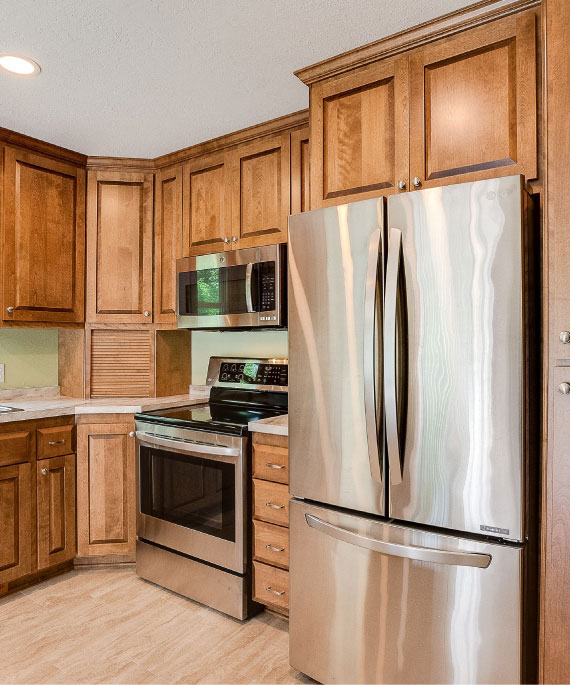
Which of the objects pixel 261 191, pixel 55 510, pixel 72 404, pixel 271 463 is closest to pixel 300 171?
pixel 261 191

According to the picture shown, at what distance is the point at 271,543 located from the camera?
216 centimetres

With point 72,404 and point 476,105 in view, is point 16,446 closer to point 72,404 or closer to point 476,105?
point 72,404

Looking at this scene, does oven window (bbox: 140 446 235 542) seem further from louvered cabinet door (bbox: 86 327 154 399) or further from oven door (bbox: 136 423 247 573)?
louvered cabinet door (bbox: 86 327 154 399)

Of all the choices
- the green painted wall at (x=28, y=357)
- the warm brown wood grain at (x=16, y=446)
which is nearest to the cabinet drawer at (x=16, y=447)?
the warm brown wood grain at (x=16, y=446)

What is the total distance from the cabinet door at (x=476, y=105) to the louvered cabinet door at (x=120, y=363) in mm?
1967

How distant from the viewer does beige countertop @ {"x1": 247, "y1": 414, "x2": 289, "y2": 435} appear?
2.09 meters

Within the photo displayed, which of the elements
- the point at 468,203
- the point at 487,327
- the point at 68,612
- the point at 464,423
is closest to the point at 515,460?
the point at 464,423

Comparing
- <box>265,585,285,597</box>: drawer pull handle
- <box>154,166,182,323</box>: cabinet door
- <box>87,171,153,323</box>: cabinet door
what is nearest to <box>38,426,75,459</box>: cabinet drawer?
<box>87,171,153,323</box>: cabinet door

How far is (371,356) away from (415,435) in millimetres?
275

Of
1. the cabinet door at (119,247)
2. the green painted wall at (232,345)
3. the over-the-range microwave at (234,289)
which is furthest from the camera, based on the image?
the cabinet door at (119,247)

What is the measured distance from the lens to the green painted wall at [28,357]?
9.77 feet

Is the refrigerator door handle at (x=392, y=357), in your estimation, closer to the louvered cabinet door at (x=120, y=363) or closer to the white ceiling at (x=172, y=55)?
the white ceiling at (x=172, y=55)

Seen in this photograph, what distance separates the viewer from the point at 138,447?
2643 mm

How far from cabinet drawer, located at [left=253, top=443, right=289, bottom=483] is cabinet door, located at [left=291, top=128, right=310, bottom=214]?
114 centimetres
